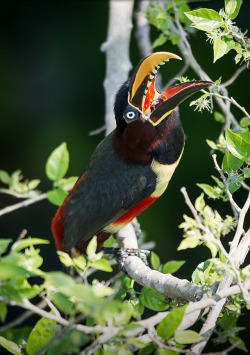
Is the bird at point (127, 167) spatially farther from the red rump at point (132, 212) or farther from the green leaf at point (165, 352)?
the green leaf at point (165, 352)

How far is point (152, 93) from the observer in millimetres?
2639

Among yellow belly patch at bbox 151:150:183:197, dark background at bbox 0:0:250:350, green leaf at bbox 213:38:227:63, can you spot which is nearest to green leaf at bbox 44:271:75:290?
green leaf at bbox 213:38:227:63

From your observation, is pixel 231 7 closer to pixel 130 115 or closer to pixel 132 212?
pixel 130 115

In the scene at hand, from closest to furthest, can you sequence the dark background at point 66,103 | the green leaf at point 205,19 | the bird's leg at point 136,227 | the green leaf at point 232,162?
1. the green leaf at point 205,19
2. the green leaf at point 232,162
3. the bird's leg at point 136,227
4. the dark background at point 66,103

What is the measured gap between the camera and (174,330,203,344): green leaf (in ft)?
5.03

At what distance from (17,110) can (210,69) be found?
162 centimetres

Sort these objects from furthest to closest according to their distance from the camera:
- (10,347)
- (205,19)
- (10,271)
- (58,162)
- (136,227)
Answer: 1. (136,227)
2. (58,162)
3. (205,19)
4. (10,347)
5. (10,271)

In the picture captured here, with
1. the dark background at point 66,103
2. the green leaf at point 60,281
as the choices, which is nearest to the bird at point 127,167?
the green leaf at point 60,281

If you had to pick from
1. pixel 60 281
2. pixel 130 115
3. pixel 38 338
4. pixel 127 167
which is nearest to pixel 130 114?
pixel 130 115

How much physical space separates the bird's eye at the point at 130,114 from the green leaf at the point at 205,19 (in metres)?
0.69

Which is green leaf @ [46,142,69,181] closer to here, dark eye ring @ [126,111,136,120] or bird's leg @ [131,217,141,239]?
dark eye ring @ [126,111,136,120]

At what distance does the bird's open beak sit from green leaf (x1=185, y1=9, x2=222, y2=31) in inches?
15.1

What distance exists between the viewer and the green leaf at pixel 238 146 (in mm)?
1942

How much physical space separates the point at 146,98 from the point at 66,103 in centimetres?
234
